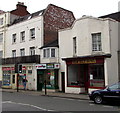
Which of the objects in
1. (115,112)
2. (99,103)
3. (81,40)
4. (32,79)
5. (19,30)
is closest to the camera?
(115,112)

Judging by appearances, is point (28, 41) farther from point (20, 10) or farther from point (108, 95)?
point (108, 95)

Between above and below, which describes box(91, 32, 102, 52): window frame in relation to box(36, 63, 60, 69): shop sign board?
above

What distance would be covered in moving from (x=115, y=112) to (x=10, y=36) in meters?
23.4

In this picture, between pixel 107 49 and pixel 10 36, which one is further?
pixel 10 36

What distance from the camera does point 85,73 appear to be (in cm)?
2098

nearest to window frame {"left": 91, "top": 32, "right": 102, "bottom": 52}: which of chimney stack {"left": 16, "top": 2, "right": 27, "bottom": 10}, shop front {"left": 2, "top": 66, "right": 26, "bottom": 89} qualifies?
shop front {"left": 2, "top": 66, "right": 26, "bottom": 89}

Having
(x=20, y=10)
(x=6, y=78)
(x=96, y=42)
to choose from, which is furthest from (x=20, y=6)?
(x=96, y=42)

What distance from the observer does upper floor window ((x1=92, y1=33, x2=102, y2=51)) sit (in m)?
19.2

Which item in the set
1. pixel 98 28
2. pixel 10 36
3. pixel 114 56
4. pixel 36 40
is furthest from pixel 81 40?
pixel 10 36

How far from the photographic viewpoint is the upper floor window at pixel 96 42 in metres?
Result: 19.2

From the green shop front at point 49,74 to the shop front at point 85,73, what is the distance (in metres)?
2.23

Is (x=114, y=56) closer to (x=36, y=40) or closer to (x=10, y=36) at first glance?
(x=36, y=40)

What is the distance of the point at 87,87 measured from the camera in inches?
794

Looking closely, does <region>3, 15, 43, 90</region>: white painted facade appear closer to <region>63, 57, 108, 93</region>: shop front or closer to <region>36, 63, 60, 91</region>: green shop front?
<region>36, 63, 60, 91</region>: green shop front
